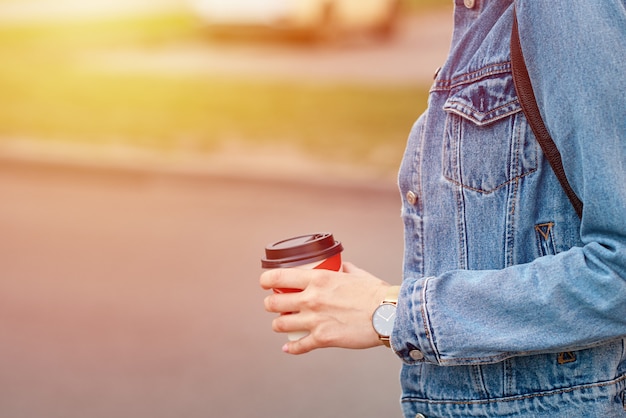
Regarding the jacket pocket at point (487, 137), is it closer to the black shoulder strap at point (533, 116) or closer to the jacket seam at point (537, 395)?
the black shoulder strap at point (533, 116)

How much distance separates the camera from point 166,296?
4.97m

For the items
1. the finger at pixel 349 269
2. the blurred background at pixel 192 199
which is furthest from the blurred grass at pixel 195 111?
the finger at pixel 349 269

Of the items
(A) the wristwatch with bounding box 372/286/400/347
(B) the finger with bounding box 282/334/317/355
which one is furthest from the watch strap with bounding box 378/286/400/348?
(B) the finger with bounding box 282/334/317/355

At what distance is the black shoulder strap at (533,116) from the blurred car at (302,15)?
12.6 meters

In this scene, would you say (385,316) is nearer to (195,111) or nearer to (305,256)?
(305,256)

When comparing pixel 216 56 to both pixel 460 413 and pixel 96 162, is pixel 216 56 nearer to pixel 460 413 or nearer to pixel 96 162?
pixel 96 162

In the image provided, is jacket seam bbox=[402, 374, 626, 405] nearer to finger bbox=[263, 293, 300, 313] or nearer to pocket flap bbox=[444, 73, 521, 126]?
finger bbox=[263, 293, 300, 313]

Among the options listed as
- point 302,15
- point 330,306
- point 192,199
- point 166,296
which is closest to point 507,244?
point 330,306

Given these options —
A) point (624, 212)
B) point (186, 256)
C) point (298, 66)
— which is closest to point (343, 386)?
point (186, 256)

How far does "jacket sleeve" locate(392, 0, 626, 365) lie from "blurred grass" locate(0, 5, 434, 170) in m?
6.08

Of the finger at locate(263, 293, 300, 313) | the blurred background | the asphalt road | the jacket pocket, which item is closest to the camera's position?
the jacket pocket

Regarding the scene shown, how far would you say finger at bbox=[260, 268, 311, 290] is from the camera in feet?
4.36

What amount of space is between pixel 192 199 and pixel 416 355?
5.80m

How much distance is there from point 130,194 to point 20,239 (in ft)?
4.19
